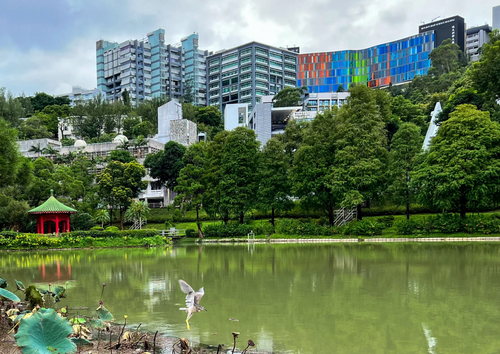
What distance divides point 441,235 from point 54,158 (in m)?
42.4

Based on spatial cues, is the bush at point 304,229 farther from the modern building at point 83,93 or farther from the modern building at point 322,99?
the modern building at point 83,93

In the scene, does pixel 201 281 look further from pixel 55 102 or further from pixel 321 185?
pixel 55 102

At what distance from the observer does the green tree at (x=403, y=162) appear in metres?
27.9

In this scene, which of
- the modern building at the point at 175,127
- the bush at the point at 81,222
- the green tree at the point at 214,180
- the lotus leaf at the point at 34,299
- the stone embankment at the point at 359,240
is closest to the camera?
the lotus leaf at the point at 34,299

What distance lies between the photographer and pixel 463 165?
2419 cm

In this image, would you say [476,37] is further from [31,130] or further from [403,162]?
[31,130]

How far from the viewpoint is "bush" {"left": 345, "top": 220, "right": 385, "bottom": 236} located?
2665 centimetres

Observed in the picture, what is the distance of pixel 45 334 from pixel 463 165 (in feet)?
79.3

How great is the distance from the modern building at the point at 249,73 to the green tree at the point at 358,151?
59.4 metres

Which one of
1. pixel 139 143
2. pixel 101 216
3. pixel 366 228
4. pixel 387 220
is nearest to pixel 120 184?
pixel 101 216

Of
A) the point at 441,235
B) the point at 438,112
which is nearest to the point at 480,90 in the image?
the point at 438,112

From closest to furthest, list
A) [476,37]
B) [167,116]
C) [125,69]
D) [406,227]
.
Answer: [406,227], [167,116], [476,37], [125,69]

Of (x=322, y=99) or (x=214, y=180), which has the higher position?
(x=322, y=99)

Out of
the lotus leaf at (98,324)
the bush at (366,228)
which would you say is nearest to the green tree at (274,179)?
the bush at (366,228)
